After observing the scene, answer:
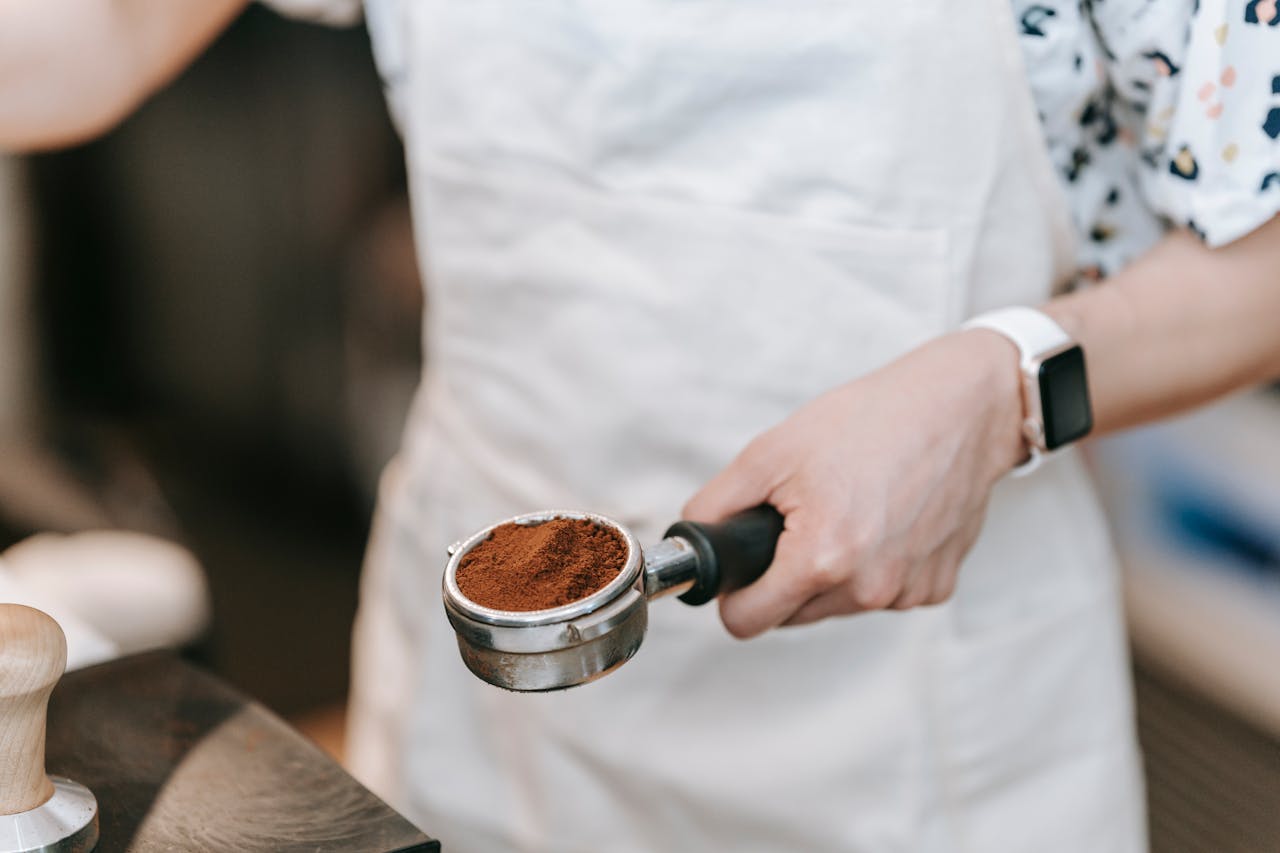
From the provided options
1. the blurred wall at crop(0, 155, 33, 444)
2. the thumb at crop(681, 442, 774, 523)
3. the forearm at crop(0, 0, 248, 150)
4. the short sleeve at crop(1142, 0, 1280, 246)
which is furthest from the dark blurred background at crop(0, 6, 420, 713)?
the short sleeve at crop(1142, 0, 1280, 246)

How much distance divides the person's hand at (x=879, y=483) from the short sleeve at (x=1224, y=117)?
16 centimetres

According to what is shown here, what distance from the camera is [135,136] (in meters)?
2.07

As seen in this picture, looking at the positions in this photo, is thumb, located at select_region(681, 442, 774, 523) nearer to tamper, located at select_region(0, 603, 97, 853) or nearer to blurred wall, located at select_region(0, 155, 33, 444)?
tamper, located at select_region(0, 603, 97, 853)

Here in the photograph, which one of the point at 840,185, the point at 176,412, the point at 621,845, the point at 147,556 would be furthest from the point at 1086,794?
the point at 176,412

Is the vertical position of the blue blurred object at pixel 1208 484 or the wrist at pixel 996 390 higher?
the wrist at pixel 996 390

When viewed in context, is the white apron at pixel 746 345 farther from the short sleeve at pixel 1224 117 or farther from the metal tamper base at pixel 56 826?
the metal tamper base at pixel 56 826

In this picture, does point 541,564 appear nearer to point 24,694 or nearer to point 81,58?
point 24,694

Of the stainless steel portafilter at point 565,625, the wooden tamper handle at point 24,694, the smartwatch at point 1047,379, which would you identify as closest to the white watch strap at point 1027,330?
the smartwatch at point 1047,379

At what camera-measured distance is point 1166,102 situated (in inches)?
29.4

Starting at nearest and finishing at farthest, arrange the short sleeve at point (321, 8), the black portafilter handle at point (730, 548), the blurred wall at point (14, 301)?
the black portafilter handle at point (730, 548) < the short sleeve at point (321, 8) < the blurred wall at point (14, 301)

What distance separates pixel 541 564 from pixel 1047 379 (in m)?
0.32

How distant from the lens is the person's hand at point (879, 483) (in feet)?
2.12

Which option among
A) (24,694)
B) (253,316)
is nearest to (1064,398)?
(24,694)

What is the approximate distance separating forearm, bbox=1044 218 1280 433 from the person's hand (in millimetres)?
85
